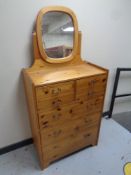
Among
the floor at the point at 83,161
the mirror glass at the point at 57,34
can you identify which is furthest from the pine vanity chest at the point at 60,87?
the floor at the point at 83,161

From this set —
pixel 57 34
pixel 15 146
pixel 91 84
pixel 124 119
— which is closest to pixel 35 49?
pixel 57 34

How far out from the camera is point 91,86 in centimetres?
125

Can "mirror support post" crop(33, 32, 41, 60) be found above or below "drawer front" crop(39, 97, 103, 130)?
above

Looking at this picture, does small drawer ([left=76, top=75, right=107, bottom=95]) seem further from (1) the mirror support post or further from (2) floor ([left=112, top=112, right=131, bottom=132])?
(2) floor ([left=112, top=112, right=131, bottom=132])

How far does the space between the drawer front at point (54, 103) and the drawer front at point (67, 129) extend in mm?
182

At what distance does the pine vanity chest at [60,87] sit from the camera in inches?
44.3

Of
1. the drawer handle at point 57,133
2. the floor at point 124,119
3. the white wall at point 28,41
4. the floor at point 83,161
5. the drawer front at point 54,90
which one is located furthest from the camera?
the floor at point 124,119

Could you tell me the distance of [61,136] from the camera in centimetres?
134

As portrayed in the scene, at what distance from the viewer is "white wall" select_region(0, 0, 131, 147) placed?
1172 mm

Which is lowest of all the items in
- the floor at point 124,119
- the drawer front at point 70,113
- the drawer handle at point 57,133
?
the floor at point 124,119

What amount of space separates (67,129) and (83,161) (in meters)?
0.44

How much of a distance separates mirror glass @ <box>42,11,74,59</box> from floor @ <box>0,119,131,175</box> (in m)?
1.06

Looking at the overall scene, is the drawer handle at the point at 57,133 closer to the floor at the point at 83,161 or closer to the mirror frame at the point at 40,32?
the floor at the point at 83,161

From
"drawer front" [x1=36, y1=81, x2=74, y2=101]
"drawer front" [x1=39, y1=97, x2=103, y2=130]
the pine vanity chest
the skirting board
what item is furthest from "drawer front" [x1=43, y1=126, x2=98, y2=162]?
"drawer front" [x1=36, y1=81, x2=74, y2=101]
